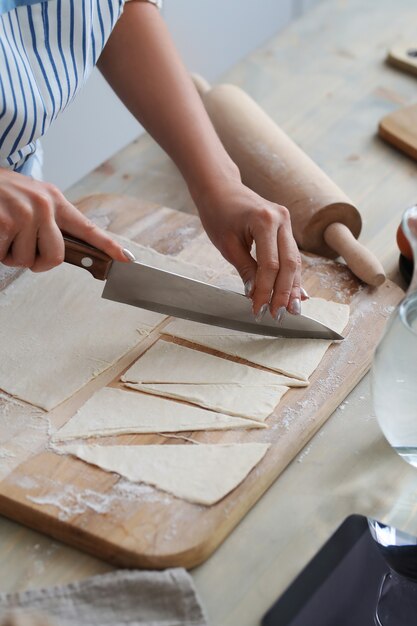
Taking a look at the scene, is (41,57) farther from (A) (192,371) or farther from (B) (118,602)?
(B) (118,602)

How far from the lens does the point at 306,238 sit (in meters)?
1.48

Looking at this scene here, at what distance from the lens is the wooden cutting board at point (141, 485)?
3.21 feet

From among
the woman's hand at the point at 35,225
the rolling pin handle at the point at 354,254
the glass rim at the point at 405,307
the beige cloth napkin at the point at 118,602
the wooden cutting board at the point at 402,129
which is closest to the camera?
the beige cloth napkin at the point at 118,602

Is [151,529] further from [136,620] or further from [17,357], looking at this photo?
[17,357]

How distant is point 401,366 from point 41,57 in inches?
26.7

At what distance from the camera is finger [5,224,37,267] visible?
1.10 meters

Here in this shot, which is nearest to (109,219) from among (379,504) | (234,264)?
(234,264)

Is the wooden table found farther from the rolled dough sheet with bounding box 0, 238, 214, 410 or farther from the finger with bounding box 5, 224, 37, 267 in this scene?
the finger with bounding box 5, 224, 37, 267

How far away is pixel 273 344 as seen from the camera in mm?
1260

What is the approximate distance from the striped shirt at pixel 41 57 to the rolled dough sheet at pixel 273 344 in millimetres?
356

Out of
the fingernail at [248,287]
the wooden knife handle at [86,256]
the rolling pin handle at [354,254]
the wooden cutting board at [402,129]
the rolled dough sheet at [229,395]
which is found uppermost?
the wooden cutting board at [402,129]

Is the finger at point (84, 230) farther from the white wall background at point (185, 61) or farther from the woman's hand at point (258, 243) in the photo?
the white wall background at point (185, 61)

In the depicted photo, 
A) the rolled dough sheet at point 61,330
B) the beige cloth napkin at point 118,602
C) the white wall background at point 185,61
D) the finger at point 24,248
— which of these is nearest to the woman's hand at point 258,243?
the rolled dough sheet at point 61,330

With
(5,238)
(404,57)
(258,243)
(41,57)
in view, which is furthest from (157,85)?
(404,57)
